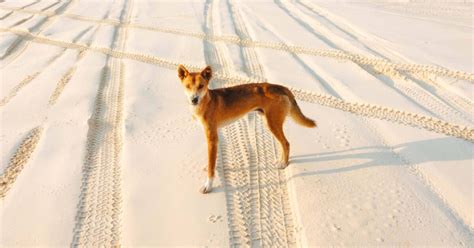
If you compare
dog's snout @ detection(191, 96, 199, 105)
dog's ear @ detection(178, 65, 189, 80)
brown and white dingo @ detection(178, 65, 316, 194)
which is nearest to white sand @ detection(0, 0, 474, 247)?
brown and white dingo @ detection(178, 65, 316, 194)

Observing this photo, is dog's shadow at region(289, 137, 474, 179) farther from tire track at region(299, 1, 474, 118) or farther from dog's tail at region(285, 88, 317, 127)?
tire track at region(299, 1, 474, 118)

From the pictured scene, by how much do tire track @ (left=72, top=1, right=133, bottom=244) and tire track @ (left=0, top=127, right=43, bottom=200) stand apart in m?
0.86

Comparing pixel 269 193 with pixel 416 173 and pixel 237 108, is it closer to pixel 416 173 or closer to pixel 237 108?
pixel 237 108

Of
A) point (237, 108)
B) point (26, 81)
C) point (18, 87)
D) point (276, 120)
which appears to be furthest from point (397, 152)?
point (26, 81)

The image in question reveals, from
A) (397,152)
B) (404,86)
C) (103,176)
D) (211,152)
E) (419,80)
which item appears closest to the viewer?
(211,152)

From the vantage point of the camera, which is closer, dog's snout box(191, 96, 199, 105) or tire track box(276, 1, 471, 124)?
dog's snout box(191, 96, 199, 105)

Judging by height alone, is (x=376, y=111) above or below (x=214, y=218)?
above

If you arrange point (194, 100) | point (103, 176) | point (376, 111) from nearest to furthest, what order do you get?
point (194, 100), point (103, 176), point (376, 111)

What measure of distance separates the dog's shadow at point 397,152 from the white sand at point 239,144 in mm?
29

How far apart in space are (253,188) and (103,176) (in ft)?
7.17

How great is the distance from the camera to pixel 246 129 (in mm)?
6492

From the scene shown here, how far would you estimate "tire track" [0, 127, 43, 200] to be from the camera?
5.08m

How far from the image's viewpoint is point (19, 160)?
5562mm

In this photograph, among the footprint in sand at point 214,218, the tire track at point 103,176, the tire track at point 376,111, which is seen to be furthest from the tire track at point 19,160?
the tire track at point 376,111
